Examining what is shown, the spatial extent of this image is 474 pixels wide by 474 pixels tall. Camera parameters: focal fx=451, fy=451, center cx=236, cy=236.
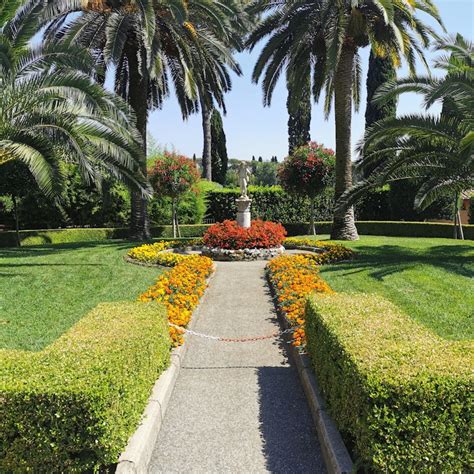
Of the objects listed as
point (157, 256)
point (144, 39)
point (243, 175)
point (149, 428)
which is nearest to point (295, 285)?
point (149, 428)

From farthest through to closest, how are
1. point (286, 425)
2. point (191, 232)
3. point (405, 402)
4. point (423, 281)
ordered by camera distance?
point (191, 232), point (423, 281), point (286, 425), point (405, 402)

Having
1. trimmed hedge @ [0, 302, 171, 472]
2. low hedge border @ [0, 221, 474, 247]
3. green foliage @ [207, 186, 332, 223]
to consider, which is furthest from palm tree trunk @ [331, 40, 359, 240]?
trimmed hedge @ [0, 302, 171, 472]

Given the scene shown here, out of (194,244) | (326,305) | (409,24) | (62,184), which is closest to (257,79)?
(409,24)

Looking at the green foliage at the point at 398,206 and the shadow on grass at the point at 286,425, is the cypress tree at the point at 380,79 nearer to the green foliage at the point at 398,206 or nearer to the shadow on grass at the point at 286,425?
the green foliage at the point at 398,206

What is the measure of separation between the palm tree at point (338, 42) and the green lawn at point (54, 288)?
6816mm

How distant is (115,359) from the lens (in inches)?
138

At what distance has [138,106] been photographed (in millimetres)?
16531

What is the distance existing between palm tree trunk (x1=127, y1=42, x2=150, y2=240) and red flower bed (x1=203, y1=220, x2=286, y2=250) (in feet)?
11.6

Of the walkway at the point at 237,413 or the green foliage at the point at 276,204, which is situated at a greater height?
the green foliage at the point at 276,204

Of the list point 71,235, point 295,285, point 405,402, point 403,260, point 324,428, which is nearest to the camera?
point 405,402

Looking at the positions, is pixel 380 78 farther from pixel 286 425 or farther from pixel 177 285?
pixel 286 425

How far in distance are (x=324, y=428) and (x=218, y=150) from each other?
112 ft

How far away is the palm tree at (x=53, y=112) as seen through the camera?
30.0ft

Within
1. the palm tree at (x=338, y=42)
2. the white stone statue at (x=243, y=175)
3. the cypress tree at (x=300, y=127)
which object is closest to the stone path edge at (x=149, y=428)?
the palm tree at (x=338, y=42)
